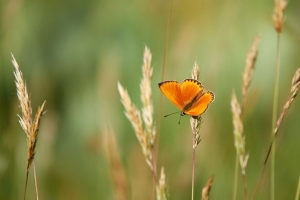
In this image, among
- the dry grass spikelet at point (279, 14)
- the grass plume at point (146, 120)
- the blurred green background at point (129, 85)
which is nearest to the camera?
the grass plume at point (146, 120)

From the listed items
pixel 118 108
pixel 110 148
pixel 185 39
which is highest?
pixel 185 39

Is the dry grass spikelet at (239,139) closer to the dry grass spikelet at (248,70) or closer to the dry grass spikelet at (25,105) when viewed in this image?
the dry grass spikelet at (248,70)

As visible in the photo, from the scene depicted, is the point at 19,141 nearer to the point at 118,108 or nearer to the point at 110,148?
the point at 118,108

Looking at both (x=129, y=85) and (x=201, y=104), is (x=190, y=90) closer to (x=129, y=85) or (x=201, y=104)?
(x=201, y=104)

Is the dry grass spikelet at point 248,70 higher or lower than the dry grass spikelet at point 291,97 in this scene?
higher

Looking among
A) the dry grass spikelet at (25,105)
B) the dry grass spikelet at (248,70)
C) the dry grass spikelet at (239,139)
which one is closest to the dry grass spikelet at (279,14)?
the dry grass spikelet at (248,70)

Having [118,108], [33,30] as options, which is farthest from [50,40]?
[118,108]
